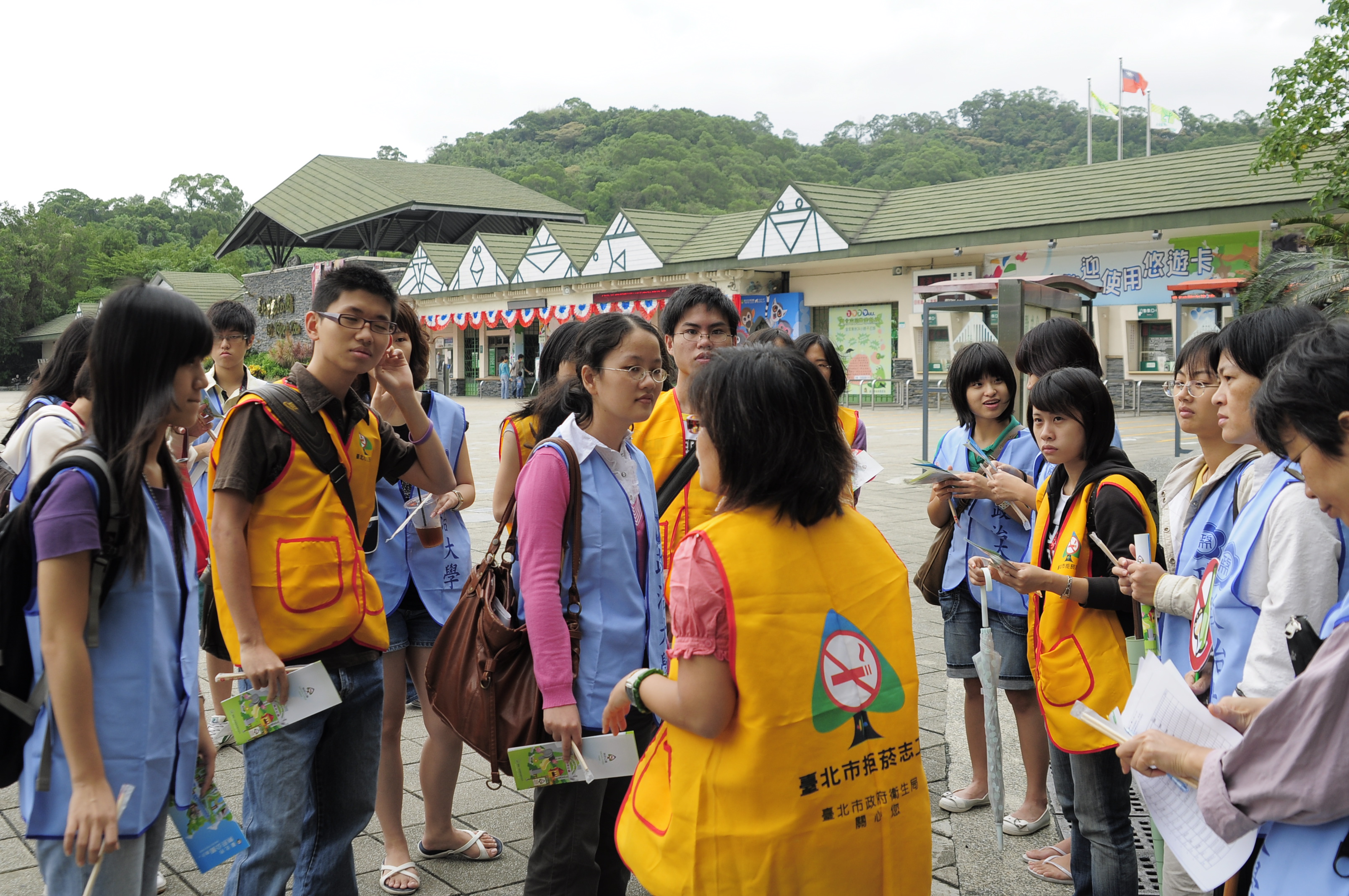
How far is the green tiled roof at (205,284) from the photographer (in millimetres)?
42719

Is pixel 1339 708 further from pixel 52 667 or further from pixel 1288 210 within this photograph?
pixel 1288 210

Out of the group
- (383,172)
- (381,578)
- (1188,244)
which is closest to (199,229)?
(383,172)

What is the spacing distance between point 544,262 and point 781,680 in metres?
27.4

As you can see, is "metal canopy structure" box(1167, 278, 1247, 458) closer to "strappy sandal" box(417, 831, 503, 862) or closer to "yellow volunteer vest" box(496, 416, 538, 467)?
"yellow volunteer vest" box(496, 416, 538, 467)

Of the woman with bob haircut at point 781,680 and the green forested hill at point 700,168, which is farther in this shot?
the green forested hill at point 700,168

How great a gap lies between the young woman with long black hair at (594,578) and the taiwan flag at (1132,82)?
35043mm

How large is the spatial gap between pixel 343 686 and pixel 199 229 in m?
85.5

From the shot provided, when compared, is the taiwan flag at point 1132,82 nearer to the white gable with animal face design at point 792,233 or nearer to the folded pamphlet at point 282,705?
the white gable with animal face design at point 792,233

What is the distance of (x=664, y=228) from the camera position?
86.4 ft

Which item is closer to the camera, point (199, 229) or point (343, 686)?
point (343, 686)

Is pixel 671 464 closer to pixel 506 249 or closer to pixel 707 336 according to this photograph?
pixel 707 336

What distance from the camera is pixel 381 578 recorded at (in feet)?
10.4

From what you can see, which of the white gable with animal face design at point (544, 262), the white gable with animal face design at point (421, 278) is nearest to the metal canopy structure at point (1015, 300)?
the white gable with animal face design at point (544, 262)

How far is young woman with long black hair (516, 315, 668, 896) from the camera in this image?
Answer: 7.30ft
